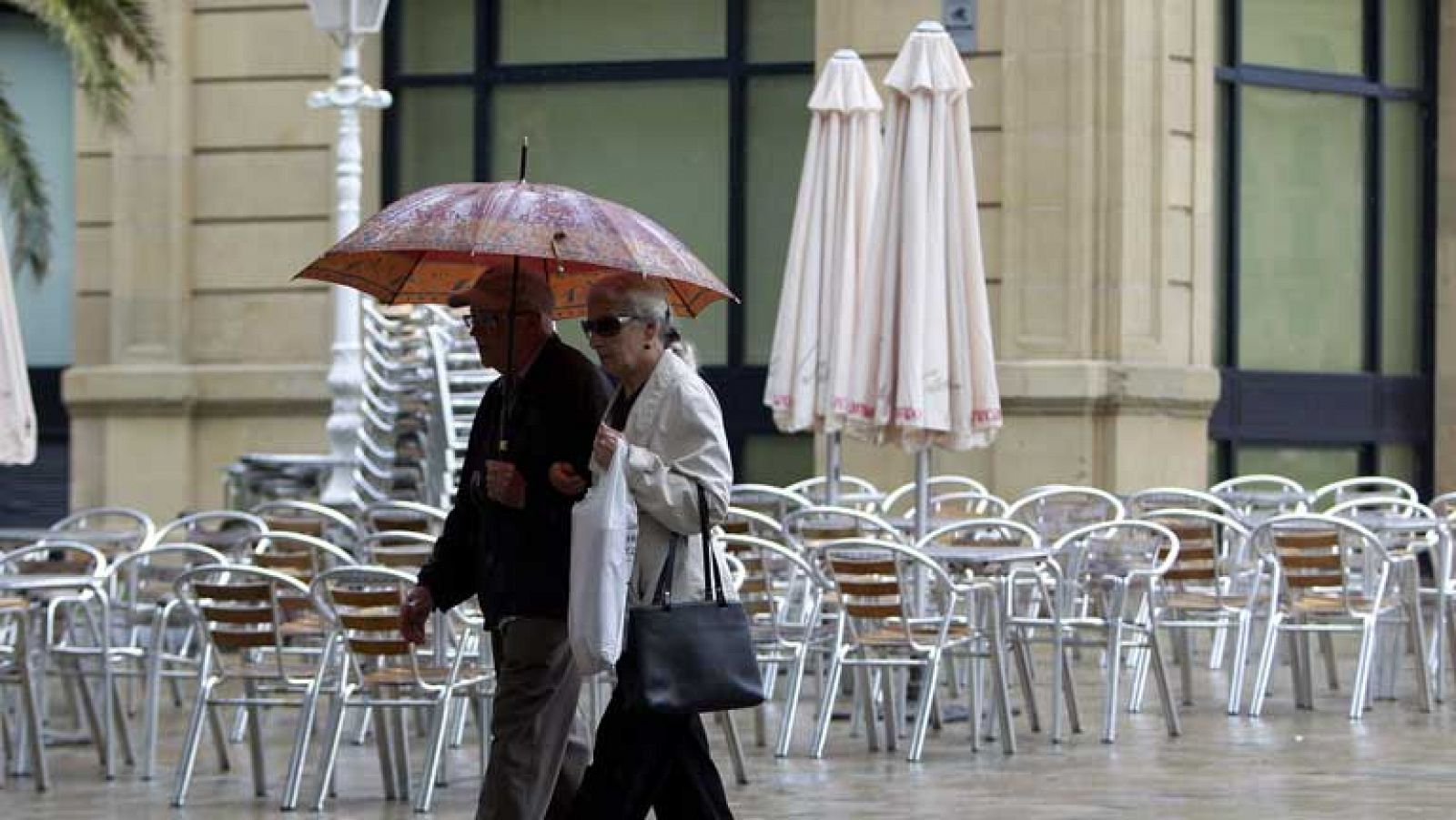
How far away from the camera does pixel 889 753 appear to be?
11531 mm

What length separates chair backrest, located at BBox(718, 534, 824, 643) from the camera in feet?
37.5

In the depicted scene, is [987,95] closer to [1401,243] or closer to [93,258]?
[1401,243]

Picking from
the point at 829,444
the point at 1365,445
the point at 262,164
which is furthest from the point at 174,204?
the point at 1365,445

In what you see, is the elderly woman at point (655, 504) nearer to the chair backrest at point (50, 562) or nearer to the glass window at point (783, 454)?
the chair backrest at point (50, 562)

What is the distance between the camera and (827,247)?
14.4 meters

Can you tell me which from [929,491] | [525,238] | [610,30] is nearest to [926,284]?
[929,491]

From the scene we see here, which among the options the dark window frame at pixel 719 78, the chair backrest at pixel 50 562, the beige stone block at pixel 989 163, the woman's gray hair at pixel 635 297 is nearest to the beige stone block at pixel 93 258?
the dark window frame at pixel 719 78

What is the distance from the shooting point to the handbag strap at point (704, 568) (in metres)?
7.07

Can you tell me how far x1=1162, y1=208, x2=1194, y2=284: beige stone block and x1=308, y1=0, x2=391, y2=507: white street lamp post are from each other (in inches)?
210

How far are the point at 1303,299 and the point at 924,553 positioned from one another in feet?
32.0

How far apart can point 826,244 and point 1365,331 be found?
747 centimetres

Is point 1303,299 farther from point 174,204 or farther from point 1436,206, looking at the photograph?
point 174,204

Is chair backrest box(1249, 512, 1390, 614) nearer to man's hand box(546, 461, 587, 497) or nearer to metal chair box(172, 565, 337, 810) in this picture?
metal chair box(172, 565, 337, 810)

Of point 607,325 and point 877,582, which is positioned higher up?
point 607,325
